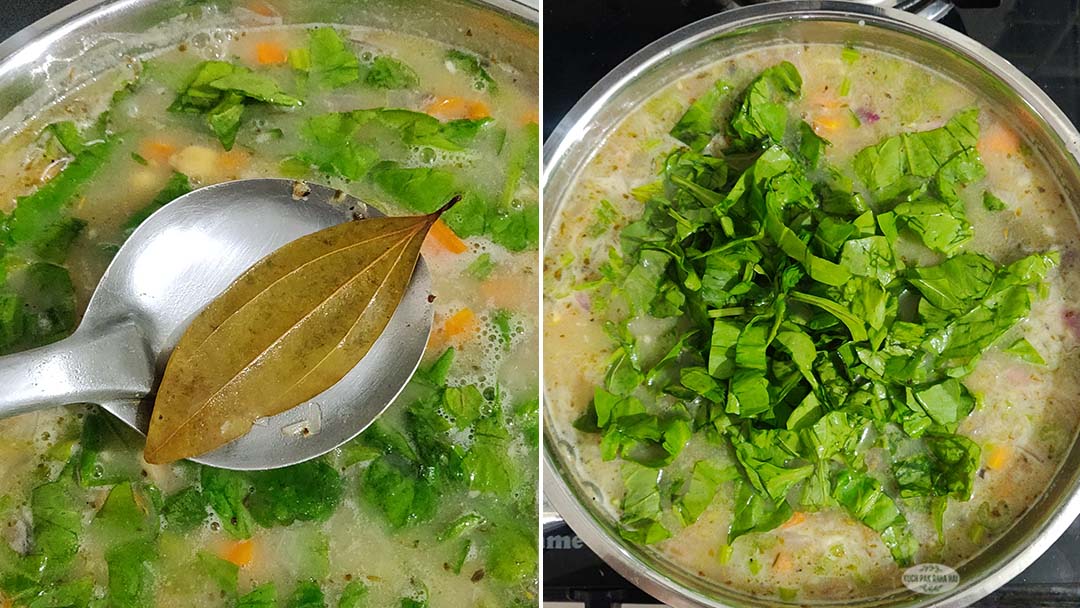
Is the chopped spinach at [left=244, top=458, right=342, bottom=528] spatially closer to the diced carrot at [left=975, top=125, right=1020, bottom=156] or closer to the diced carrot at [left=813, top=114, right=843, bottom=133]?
the diced carrot at [left=813, top=114, right=843, bottom=133]

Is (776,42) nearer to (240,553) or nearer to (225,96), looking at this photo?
(225,96)

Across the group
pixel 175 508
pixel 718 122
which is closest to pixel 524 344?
pixel 175 508

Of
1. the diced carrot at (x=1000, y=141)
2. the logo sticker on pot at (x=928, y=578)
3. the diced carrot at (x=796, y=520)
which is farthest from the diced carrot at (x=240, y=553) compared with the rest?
the diced carrot at (x=1000, y=141)

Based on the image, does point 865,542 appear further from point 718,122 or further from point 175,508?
point 175,508

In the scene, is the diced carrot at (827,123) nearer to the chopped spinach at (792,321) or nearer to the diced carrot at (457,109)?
the chopped spinach at (792,321)

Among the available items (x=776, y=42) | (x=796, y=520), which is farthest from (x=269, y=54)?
(x=796, y=520)

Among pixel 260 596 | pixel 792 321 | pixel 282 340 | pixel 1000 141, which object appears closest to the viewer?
pixel 282 340

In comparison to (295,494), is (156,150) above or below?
above
